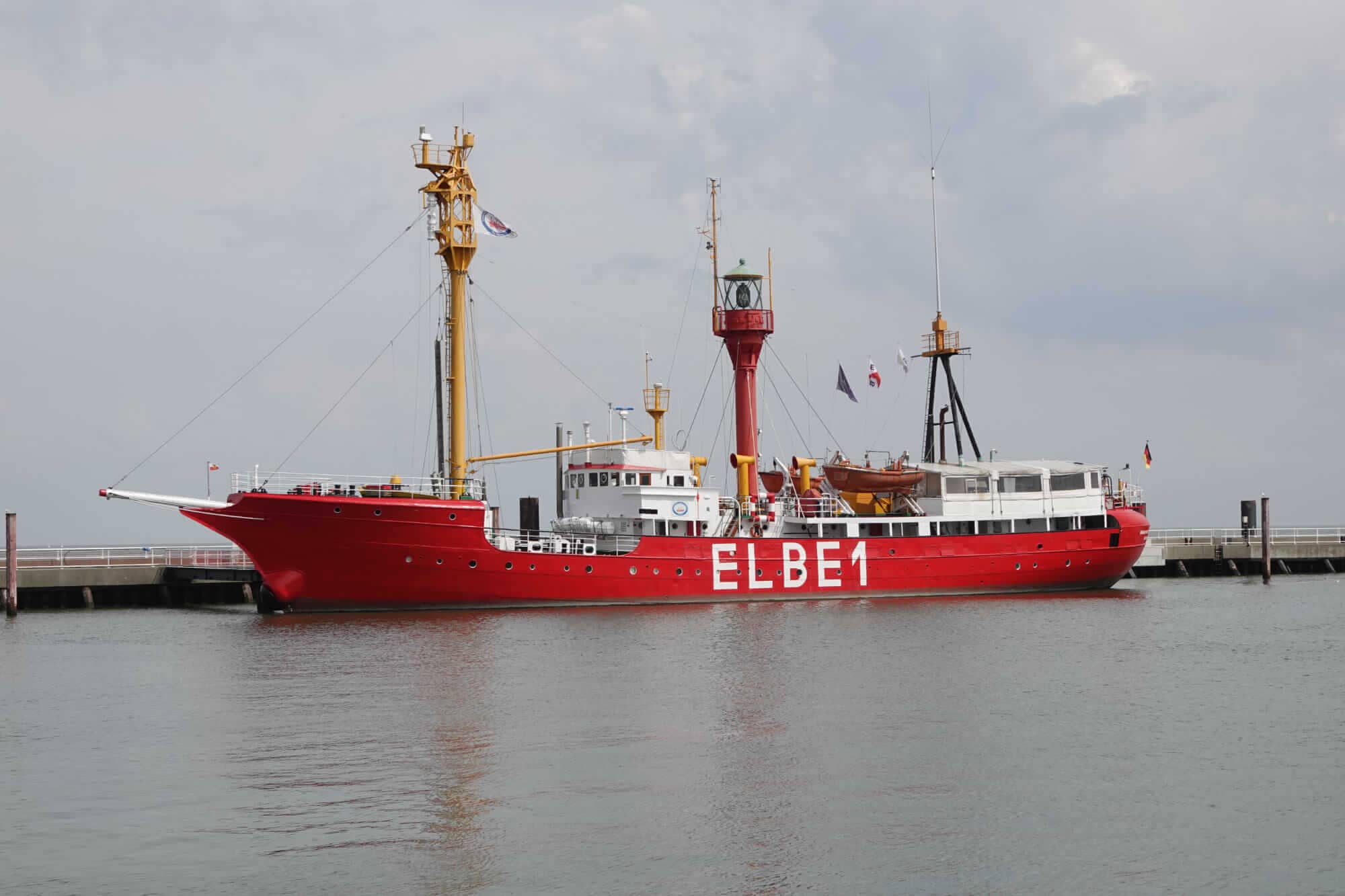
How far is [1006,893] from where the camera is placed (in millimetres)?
15242

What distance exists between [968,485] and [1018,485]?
6.79 ft

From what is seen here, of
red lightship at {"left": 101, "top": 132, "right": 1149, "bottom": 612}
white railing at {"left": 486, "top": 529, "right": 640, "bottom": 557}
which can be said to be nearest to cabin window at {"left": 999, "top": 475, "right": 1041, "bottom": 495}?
red lightship at {"left": 101, "top": 132, "right": 1149, "bottom": 612}

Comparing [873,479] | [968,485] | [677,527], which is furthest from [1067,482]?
[677,527]

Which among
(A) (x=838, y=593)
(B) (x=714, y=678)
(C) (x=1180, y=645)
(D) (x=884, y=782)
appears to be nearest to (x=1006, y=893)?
(D) (x=884, y=782)

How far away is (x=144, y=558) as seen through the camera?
50.8 meters

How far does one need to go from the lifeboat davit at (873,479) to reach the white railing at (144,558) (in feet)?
68.5

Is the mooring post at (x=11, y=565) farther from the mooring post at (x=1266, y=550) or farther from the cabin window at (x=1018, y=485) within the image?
the mooring post at (x=1266, y=550)

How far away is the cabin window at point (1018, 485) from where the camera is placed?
162ft

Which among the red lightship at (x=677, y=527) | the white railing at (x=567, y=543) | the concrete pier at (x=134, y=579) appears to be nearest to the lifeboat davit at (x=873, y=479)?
the red lightship at (x=677, y=527)

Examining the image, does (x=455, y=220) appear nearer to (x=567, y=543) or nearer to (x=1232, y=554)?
(x=567, y=543)

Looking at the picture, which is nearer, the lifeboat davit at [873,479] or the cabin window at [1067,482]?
the lifeboat davit at [873,479]

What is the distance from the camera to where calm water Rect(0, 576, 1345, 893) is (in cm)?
1608

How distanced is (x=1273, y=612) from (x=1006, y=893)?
111ft

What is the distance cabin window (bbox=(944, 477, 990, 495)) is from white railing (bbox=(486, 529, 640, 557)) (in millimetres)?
11589
